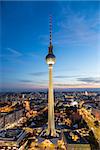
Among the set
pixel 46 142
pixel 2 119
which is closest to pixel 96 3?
pixel 46 142

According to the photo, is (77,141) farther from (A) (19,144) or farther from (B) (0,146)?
(B) (0,146)

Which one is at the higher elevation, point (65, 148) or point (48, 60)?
point (48, 60)

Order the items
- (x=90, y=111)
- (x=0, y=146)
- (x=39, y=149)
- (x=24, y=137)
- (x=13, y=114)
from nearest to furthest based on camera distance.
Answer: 1. (x=39, y=149)
2. (x=0, y=146)
3. (x=24, y=137)
4. (x=13, y=114)
5. (x=90, y=111)

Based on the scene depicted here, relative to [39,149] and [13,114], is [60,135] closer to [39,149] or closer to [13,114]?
[39,149]

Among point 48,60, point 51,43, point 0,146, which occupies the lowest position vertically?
point 0,146

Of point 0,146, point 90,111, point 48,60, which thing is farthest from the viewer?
point 90,111

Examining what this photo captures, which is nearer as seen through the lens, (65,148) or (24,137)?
(65,148)

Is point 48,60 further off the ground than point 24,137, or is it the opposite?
point 48,60

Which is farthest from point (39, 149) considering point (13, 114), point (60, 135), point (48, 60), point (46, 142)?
→ point (13, 114)

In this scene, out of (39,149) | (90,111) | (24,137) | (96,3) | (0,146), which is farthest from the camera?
(90,111)
